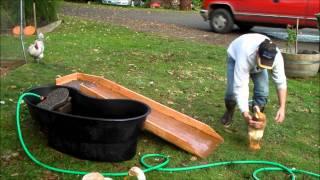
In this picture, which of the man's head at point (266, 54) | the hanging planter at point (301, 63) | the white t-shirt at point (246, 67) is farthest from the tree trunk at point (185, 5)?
the man's head at point (266, 54)

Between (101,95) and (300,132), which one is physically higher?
(101,95)

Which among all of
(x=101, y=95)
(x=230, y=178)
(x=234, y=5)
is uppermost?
(x=234, y=5)

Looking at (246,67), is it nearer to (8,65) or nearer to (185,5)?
(8,65)

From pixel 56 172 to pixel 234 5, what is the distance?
416 inches

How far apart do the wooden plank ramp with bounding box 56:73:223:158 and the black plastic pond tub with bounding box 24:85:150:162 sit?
17.2 inches

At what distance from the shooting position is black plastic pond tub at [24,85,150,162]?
14.9ft

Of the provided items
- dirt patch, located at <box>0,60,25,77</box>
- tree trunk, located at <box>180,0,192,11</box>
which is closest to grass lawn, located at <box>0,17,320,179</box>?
dirt patch, located at <box>0,60,25,77</box>

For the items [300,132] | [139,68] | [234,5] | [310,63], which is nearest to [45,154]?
[300,132]

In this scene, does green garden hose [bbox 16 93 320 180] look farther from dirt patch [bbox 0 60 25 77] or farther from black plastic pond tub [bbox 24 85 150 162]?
dirt patch [bbox 0 60 25 77]

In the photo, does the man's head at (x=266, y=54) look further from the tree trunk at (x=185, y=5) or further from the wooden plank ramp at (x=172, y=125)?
the tree trunk at (x=185, y=5)

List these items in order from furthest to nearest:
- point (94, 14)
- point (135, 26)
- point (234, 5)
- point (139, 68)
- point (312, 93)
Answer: point (94, 14), point (135, 26), point (234, 5), point (139, 68), point (312, 93)

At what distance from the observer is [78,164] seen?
187 inches

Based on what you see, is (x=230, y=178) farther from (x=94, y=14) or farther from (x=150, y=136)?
(x=94, y=14)

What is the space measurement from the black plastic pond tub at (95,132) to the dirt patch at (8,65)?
3162 mm
